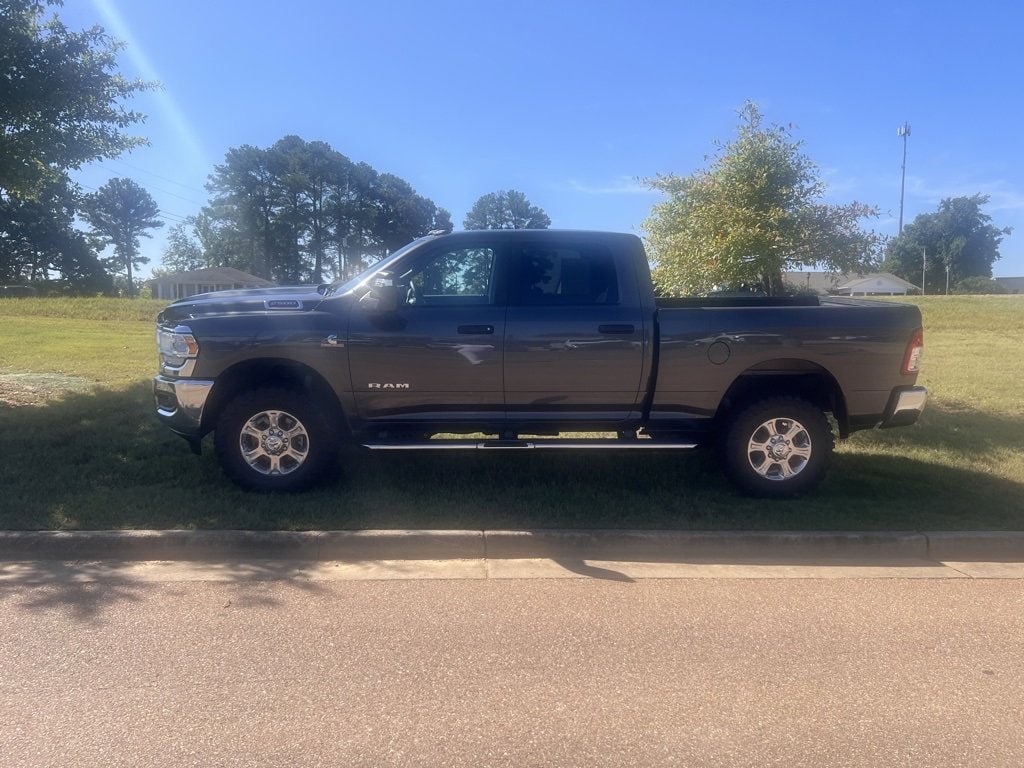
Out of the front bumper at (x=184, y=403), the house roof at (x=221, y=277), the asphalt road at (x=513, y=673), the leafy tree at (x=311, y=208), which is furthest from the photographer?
the house roof at (x=221, y=277)

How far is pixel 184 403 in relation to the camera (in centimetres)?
621

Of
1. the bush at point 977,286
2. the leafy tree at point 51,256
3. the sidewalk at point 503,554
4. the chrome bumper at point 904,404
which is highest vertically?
the leafy tree at point 51,256

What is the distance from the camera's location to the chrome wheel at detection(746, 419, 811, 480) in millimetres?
6418

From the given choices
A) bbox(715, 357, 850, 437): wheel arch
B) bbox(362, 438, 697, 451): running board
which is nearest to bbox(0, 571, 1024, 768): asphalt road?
bbox(362, 438, 697, 451): running board

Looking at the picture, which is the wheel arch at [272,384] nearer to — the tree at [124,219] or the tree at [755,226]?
the tree at [755,226]

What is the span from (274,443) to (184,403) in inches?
28.2

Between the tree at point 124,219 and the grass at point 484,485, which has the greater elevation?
the tree at point 124,219

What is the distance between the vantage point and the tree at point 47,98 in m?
8.97

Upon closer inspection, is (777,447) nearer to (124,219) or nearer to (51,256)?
(51,256)

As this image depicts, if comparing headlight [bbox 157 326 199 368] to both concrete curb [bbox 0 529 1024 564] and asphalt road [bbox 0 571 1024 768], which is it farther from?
asphalt road [bbox 0 571 1024 768]

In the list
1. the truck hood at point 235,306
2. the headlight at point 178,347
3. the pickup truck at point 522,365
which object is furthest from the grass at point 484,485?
the truck hood at point 235,306

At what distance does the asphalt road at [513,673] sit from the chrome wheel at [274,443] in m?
1.44

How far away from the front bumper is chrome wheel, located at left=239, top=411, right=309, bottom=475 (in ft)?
1.20

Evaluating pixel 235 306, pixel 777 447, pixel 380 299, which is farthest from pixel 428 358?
pixel 777 447
